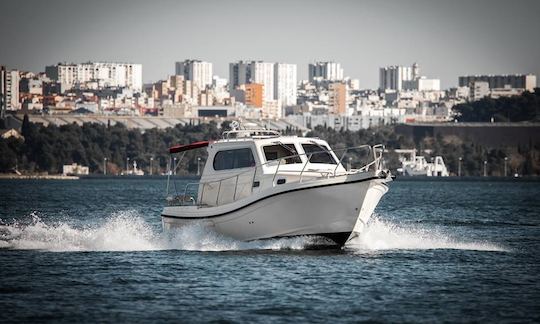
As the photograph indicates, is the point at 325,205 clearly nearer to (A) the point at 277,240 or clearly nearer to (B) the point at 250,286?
(A) the point at 277,240

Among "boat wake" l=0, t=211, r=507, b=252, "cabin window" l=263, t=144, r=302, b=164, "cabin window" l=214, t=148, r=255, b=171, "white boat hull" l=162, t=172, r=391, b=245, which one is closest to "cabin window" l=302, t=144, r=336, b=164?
"cabin window" l=263, t=144, r=302, b=164

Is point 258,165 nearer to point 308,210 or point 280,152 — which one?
point 280,152

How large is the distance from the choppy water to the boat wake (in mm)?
43

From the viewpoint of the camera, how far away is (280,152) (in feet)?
132

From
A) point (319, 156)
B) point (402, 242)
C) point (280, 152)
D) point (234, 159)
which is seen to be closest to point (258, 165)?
point (280, 152)

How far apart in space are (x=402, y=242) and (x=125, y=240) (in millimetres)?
8441

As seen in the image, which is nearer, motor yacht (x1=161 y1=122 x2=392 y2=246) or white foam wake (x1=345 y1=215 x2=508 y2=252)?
motor yacht (x1=161 y1=122 x2=392 y2=246)

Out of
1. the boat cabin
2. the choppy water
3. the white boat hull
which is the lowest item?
the choppy water

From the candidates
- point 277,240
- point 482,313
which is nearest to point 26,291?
point 277,240

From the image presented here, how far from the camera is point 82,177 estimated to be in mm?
193000

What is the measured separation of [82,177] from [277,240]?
15628cm

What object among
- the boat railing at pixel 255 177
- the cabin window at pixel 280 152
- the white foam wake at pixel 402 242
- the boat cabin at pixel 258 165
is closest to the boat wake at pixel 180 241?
the white foam wake at pixel 402 242

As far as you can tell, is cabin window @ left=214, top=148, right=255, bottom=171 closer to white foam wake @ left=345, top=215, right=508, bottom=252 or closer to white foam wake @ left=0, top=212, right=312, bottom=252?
white foam wake @ left=0, top=212, right=312, bottom=252

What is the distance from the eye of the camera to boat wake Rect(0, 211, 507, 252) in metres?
39.5
